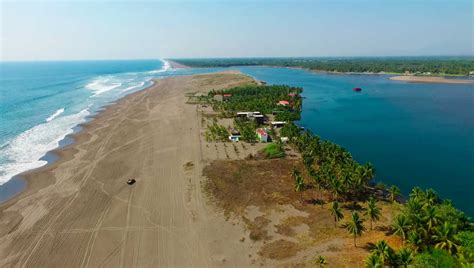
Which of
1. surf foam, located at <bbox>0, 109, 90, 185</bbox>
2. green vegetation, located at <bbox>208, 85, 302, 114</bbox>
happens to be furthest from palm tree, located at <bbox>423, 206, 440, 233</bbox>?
surf foam, located at <bbox>0, 109, 90, 185</bbox>

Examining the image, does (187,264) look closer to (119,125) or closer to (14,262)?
(14,262)

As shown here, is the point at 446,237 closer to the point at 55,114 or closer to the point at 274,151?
the point at 274,151

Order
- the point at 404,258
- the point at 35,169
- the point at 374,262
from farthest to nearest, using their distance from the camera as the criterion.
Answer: the point at 35,169, the point at 404,258, the point at 374,262

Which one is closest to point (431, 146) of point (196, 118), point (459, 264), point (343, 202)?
point (343, 202)

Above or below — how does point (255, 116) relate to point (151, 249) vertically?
above

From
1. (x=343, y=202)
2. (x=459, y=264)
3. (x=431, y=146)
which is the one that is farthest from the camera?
(x=431, y=146)

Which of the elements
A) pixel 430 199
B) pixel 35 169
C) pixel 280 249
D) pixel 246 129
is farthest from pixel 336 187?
pixel 35 169

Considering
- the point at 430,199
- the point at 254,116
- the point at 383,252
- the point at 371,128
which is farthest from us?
the point at 254,116
